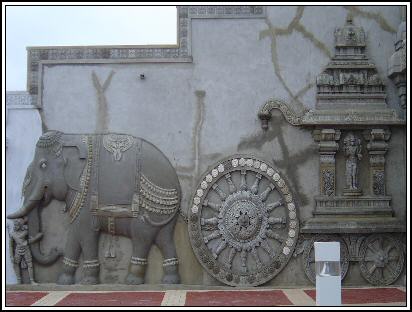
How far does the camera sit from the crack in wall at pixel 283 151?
9547 mm

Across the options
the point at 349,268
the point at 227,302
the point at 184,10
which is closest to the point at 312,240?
the point at 349,268

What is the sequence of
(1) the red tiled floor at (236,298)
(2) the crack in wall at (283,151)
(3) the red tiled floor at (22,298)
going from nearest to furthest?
(1) the red tiled floor at (236,298)
(3) the red tiled floor at (22,298)
(2) the crack in wall at (283,151)

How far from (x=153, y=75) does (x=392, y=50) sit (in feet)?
12.3

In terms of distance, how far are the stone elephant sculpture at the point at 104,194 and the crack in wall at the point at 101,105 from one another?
167 mm

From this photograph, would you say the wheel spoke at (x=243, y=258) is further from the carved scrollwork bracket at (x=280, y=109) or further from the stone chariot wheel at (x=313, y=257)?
the carved scrollwork bracket at (x=280, y=109)

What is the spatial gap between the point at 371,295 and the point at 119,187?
3933 millimetres

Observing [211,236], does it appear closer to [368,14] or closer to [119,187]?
[119,187]

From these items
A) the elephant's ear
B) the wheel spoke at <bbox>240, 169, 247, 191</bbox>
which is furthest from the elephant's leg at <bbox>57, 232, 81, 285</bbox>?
the wheel spoke at <bbox>240, 169, 247, 191</bbox>

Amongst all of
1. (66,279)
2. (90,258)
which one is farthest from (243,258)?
(66,279)

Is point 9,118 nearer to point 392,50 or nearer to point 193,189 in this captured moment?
point 193,189

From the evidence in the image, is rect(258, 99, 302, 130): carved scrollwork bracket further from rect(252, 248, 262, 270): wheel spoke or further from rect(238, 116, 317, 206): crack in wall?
rect(252, 248, 262, 270): wheel spoke

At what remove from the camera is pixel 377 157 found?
9531 millimetres

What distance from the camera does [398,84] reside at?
9562mm

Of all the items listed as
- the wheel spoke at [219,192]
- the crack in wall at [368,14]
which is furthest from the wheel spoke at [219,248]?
the crack in wall at [368,14]
